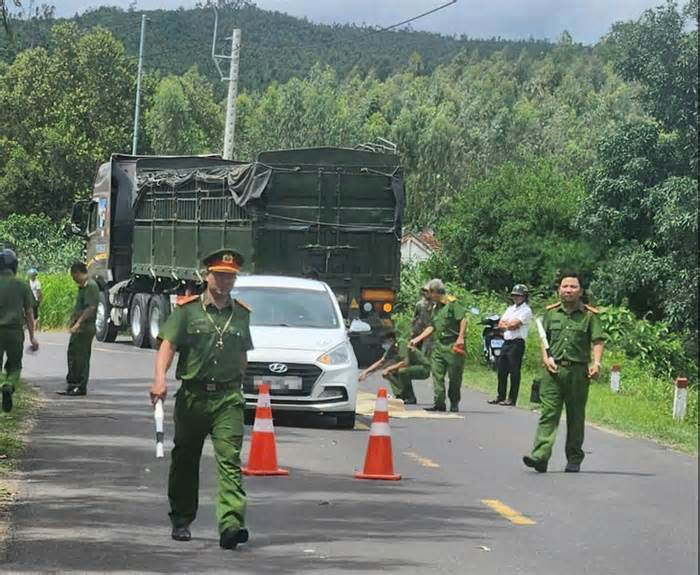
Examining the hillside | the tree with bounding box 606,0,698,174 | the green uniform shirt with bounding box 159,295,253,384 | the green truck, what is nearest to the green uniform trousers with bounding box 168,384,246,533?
the green uniform shirt with bounding box 159,295,253,384

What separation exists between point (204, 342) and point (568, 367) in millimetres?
5085

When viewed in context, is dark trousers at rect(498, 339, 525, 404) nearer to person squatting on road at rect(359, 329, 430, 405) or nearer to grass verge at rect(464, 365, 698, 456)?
grass verge at rect(464, 365, 698, 456)

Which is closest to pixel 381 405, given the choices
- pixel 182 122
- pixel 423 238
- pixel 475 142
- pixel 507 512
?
pixel 507 512

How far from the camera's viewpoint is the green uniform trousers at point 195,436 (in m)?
9.63

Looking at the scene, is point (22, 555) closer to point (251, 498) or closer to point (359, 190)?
point (251, 498)

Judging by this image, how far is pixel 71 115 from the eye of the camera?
235 ft

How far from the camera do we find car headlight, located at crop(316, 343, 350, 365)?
57.8ft

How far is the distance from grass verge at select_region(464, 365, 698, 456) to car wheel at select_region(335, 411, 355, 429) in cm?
211

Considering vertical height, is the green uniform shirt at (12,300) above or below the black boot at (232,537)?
above

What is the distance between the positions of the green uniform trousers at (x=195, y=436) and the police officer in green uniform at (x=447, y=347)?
11.0 m

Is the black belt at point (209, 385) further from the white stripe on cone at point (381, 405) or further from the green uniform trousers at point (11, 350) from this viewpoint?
the green uniform trousers at point (11, 350)

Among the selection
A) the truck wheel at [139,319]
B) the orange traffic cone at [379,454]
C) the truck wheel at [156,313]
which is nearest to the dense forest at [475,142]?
the orange traffic cone at [379,454]

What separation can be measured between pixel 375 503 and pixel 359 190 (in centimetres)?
1759

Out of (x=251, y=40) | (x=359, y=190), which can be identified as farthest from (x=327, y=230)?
(x=251, y=40)
